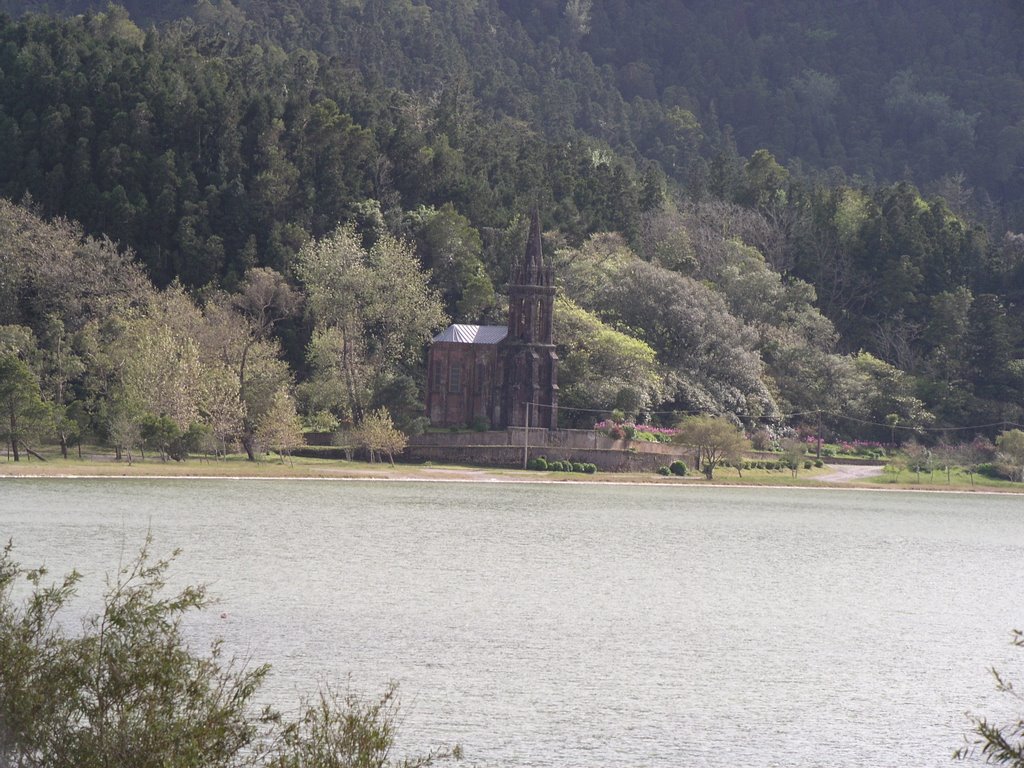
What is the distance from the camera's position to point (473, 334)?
103m

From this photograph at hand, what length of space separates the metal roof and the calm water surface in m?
24.9

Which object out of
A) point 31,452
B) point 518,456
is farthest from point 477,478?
point 31,452

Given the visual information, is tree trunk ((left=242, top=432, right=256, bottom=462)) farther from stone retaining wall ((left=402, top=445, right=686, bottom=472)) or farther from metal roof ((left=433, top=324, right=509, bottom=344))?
metal roof ((left=433, top=324, right=509, bottom=344))

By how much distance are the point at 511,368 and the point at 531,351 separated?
172 centimetres

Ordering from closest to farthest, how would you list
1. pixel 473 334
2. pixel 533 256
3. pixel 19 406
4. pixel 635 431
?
pixel 19 406, pixel 635 431, pixel 533 256, pixel 473 334

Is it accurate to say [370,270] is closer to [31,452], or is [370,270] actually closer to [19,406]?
[31,452]

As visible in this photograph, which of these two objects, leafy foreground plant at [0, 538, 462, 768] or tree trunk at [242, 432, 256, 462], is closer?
leafy foreground plant at [0, 538, 462, 768]

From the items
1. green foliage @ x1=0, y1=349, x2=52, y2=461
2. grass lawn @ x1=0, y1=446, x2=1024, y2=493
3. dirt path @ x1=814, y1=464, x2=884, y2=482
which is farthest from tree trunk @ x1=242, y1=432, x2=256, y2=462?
dirt path @ x1=814, y1=464, x2=884, y2=482

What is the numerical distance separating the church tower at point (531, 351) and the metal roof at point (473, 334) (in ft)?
4.93

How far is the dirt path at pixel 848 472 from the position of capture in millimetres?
103688

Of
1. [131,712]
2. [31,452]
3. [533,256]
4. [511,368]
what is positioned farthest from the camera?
[533,256]

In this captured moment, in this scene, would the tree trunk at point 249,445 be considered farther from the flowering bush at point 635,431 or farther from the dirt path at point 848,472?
Result: the dirt path at point 848,472

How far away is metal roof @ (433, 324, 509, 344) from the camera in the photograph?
102 metres

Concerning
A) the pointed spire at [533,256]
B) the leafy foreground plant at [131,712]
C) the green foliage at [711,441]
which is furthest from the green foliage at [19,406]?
the leafy foreground plant at [131,712]
